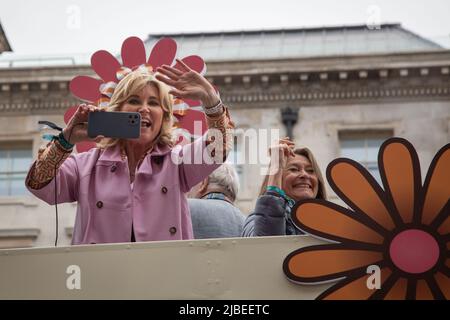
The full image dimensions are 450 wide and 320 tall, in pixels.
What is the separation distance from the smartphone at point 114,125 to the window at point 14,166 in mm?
20154

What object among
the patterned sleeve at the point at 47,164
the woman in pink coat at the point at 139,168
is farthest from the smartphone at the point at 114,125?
the patterned sleeve at the point at 47,164

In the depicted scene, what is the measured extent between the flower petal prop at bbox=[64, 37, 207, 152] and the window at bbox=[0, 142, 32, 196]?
A: 678 inches

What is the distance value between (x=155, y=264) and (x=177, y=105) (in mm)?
2740

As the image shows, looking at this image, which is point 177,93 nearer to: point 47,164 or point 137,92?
point 137,92

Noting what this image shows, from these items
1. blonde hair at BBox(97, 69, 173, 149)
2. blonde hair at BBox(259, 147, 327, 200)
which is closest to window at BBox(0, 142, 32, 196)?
blonde hair at BBox(259, 147, 327, 200)

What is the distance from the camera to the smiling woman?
5008 mm

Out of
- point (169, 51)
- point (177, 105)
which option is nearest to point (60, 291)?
point (177, 105)

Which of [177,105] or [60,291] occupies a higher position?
[177,105]

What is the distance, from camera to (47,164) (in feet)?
16.1

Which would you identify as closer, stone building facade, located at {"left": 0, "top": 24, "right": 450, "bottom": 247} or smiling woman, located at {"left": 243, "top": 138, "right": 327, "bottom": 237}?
smiling woman, located at {"left": 243, "top": 138, "right": 327, "bottom": 237}

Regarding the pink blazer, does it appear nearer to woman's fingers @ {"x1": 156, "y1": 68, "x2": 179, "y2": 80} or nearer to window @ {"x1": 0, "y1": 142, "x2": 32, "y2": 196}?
woman's fingers @ {"x1": 156, "y1": 68, "x2": 179, "y2": 80}

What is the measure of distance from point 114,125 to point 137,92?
436 mm
